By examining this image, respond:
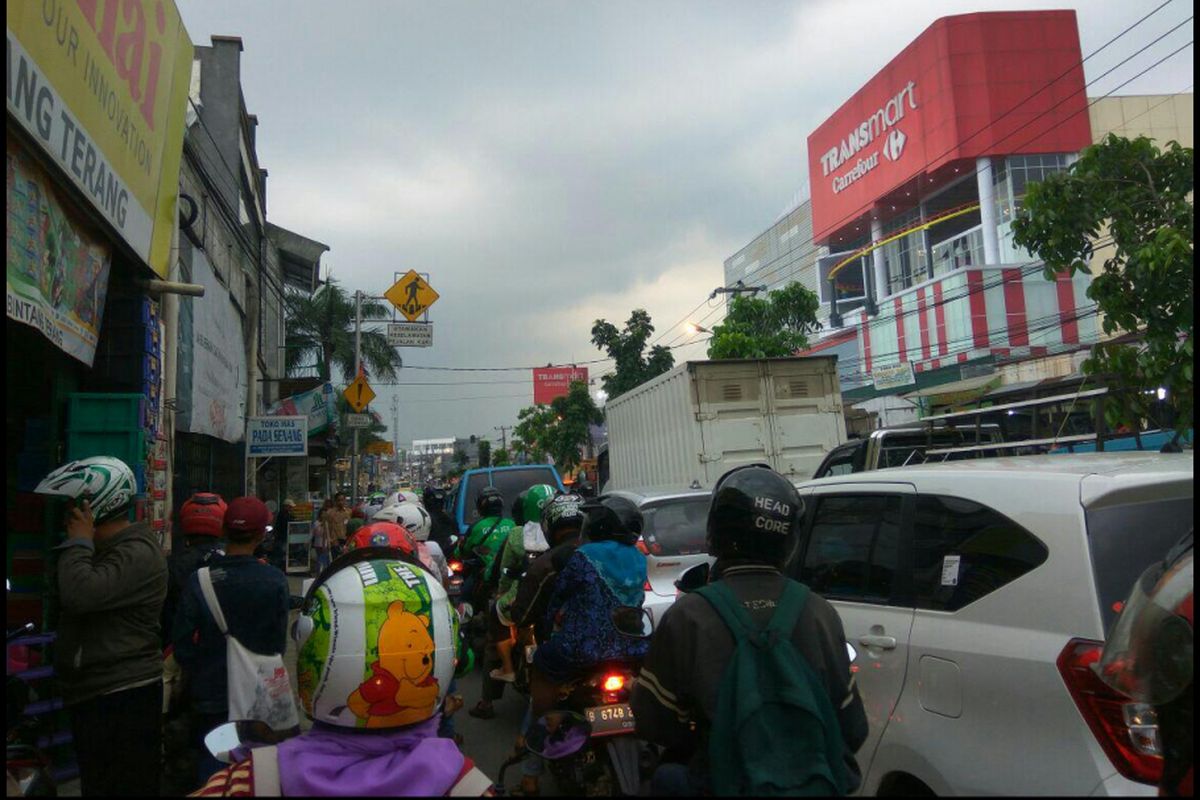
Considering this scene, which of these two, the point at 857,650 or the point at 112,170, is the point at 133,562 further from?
the point at 112,170

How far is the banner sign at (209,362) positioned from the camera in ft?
32.4

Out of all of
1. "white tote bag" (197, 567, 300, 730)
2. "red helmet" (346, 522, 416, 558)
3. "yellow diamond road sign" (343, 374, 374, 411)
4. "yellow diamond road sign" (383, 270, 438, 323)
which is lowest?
"white tote bag" (197, 567, 300, 730)

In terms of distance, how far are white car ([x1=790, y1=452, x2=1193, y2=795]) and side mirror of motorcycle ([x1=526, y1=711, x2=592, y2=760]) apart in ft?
3.85

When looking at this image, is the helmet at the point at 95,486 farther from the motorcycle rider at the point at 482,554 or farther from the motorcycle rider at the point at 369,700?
the motorcycle rider at the point at 482,554

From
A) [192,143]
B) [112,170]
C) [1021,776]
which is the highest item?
[192,143]

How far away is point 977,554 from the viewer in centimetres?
305

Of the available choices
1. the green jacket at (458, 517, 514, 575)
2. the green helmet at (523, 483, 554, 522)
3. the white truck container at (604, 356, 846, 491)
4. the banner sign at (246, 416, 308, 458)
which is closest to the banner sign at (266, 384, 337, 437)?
the banner sign at (246, 416, 308, 458)

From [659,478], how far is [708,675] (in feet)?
41.5

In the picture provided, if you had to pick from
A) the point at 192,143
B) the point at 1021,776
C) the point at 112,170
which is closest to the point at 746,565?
the point at 1021,776

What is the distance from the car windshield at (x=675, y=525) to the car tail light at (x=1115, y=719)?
4290 mm

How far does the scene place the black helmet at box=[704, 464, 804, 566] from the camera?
7.72ft

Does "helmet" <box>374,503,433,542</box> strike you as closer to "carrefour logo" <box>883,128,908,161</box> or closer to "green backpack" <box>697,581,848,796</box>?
"green backpack" <box>697,581,848,796</box>

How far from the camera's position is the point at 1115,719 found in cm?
238

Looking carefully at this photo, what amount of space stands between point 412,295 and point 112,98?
43.9 feet
